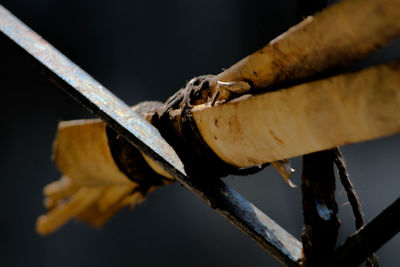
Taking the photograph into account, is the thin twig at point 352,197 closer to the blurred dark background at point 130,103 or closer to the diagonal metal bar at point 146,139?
the diagonal metal bar at point 146,139

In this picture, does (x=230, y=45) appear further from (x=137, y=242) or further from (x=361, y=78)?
(x=361, y=78)

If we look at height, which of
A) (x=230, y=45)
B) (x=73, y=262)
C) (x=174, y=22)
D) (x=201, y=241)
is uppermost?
(x=174, y=22)

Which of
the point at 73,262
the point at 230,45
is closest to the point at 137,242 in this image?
the point at 73,262

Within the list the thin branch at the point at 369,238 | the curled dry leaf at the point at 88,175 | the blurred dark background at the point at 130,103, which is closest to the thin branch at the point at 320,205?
the thin branch at the point at 369,238

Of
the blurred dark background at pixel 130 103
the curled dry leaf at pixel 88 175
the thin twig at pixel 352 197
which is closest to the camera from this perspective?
the thin twig at pixel 352 197

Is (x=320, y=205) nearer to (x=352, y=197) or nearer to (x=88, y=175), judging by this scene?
(x=352, y=197)
